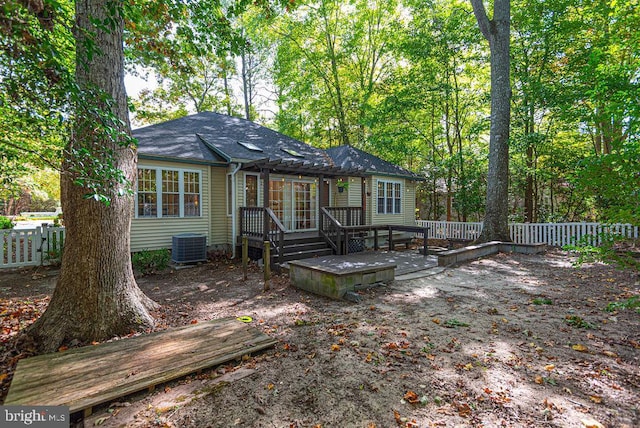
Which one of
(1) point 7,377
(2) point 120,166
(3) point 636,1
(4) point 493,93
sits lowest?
(1) point 7,377

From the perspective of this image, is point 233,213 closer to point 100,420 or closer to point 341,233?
point 341,233

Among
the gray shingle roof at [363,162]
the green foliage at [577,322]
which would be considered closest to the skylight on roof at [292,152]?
the gray shingle roof at [363,162]

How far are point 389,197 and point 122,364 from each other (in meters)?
12.7

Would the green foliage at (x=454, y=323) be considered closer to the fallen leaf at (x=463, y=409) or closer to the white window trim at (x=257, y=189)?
the fallen leaf at (x=463, y=409)

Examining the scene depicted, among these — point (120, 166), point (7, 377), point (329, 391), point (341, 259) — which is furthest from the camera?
point (341, 259)

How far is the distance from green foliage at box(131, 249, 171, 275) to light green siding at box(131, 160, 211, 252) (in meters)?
0.38

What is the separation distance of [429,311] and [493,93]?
9898 millimetres

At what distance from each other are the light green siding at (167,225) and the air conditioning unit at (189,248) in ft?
1.72

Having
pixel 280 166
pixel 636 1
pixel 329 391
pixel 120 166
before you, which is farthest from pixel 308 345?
pixel 636 1

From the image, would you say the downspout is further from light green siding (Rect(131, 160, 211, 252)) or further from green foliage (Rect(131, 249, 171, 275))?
green foliage (Rect(131, 249, 171, 275))

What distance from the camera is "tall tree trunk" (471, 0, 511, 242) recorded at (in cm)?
1073

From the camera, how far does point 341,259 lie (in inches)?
316

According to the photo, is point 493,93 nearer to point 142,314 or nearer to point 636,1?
point 636,1

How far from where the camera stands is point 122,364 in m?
2.96
